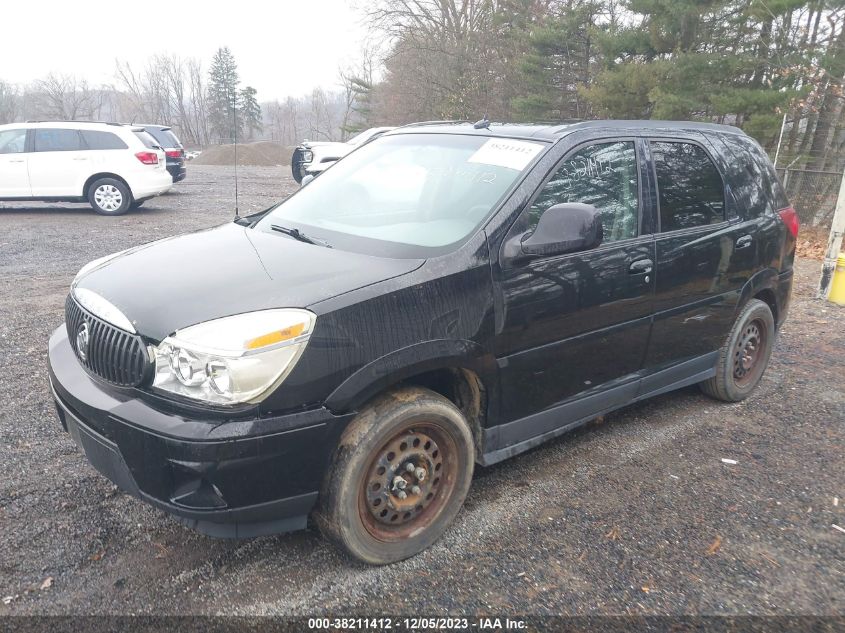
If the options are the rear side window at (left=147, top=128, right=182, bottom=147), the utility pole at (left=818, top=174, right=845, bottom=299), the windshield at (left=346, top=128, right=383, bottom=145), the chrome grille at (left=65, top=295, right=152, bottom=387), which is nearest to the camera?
the chrome grille at (left=65, top=295, right=152, bottom=387)

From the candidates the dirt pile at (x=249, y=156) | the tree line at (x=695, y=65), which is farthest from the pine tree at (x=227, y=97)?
the dirt pile at (x=249, y=156)

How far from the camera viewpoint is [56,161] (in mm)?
12766

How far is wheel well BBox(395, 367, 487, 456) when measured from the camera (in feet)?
9.91

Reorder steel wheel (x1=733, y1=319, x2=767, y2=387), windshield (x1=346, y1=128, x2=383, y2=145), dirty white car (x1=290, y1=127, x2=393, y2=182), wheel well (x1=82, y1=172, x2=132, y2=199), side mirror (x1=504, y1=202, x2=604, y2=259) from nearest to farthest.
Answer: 1. side mirror (x1=504, y1=202, x2=604, y2=259)
2. steel wheel (x1=733, y1=319, x2=767, y2=387)
3. wheel well (x1=82, y1=172, x2=132, y2=199)
4. dirty white car (x1=290, y1=127, x2=393, y2=182)
5. windshield (x1=346, y1=128, x2=383, y2=145)

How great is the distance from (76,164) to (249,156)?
98.7 ft

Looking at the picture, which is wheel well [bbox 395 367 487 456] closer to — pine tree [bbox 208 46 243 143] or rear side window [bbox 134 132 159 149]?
pine tree [bbox 208 46 243 143]

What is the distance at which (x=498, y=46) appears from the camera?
99.0 feet

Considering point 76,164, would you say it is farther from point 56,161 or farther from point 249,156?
point 249,156

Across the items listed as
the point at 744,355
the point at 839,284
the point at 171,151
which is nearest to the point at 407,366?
the point at 744,355

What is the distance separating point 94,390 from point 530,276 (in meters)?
1.95

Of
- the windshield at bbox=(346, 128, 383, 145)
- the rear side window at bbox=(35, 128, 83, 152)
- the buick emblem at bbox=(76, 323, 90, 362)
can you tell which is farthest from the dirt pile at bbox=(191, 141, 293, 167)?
the buick emblem at bbox=(76, 323, 90, 362)

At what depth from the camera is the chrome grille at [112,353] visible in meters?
2.49

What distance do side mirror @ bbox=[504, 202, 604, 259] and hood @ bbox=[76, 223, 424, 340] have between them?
1.65ft

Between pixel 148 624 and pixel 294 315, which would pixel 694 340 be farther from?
pixel 148 624
